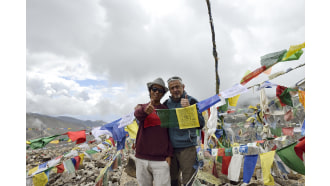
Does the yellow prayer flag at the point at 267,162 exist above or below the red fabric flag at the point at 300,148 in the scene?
below

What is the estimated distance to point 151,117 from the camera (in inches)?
111

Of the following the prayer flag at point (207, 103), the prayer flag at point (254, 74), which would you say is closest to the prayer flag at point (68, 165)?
the prayer flag at point (207, 103)

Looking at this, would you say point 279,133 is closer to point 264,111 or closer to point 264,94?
point 264,111

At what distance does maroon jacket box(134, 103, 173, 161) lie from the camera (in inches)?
106

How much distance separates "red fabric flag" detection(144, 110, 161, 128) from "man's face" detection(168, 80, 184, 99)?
44 cm

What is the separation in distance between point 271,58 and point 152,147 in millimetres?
2182

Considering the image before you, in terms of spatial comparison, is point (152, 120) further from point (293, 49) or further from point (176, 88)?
point (293, 49)

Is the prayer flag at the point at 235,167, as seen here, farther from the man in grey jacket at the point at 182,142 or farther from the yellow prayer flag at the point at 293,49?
the yellow prayer flag at the point at 293,49

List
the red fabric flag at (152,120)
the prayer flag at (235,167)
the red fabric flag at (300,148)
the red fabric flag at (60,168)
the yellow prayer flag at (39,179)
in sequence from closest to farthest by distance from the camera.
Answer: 1. the red fabric flag at (300,148)
2. the red fabric flag at (152,120)
3. the prayer flag at (235,167)
4. the yellow prayer flag at (39,179)
5. the red fabric flag at (60,168)

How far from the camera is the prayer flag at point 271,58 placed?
8.49 feet

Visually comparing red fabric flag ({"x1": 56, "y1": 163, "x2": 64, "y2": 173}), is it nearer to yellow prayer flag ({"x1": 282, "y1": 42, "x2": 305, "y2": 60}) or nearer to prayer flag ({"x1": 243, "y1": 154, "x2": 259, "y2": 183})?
prayer flag ({"x1": 243, "y1": 154, "x2": 259, "y2": 183})

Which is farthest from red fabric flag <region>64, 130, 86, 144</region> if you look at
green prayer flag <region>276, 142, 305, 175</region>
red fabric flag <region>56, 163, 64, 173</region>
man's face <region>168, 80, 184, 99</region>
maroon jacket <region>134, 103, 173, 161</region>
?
green prayer flag <region>276, 142, 305, 175</region>

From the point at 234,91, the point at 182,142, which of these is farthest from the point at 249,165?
the point at 234,91

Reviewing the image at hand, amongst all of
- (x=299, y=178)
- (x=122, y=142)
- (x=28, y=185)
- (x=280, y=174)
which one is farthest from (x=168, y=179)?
(x=299, y=178)
